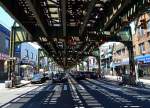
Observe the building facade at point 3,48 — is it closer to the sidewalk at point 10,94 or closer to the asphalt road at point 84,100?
the sidewalk at point 10,94

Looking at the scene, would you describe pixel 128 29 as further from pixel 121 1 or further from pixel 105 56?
pixel 105 56

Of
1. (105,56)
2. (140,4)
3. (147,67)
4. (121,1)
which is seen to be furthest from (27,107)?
(105,56)

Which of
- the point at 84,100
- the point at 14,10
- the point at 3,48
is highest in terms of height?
the point at 3,48

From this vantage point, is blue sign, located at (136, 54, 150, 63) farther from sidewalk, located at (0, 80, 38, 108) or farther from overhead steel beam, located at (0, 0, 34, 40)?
overhead steel beam, located at (0, 0, 34, 40)

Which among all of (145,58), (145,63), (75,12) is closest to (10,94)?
(75,12)

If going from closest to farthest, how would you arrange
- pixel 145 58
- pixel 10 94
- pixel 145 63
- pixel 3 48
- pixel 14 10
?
pixel 14 10
pixel 10 94
pixel 145 58
pixel 145 63
pixel 3 48

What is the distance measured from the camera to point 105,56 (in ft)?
417

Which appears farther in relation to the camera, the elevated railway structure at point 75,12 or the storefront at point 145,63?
the storefront at point 145,63

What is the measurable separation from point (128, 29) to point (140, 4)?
2020cm

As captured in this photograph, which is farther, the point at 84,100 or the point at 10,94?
the point at 10,94

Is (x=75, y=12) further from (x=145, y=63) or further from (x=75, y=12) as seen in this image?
(x=145, y=63)

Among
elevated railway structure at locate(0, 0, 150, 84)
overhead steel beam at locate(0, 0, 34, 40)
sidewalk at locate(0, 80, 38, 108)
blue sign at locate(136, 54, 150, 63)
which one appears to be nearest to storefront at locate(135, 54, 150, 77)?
blue sign at locate(136, 54, 150, 63)

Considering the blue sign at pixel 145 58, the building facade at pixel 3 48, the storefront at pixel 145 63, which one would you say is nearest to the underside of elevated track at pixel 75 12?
the blue sign at pixel 145 58

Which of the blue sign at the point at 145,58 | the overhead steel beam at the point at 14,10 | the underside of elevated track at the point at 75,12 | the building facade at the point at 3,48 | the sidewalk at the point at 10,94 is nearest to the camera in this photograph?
the overhead steel beam at the point at 14,10
